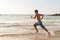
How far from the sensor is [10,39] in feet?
34.6

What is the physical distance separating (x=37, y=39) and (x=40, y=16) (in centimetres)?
171

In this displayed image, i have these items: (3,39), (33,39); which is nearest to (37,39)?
(33,39)

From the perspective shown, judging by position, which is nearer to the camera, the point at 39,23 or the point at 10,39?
the point at 10,39

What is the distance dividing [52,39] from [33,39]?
108 centimetres

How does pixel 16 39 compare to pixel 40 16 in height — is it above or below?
below

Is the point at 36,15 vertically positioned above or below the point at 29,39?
above

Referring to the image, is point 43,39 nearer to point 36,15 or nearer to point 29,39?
point 29,39

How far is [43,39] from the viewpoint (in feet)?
34.6

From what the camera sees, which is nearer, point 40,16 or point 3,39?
point 3,39

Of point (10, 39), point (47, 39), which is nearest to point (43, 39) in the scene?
point (47, 39)

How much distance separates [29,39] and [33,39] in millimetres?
229

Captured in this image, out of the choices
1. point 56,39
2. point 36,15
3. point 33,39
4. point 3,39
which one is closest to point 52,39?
point 56,39

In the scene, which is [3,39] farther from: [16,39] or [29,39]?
[29,39]

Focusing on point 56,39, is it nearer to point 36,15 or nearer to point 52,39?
point 52,39
